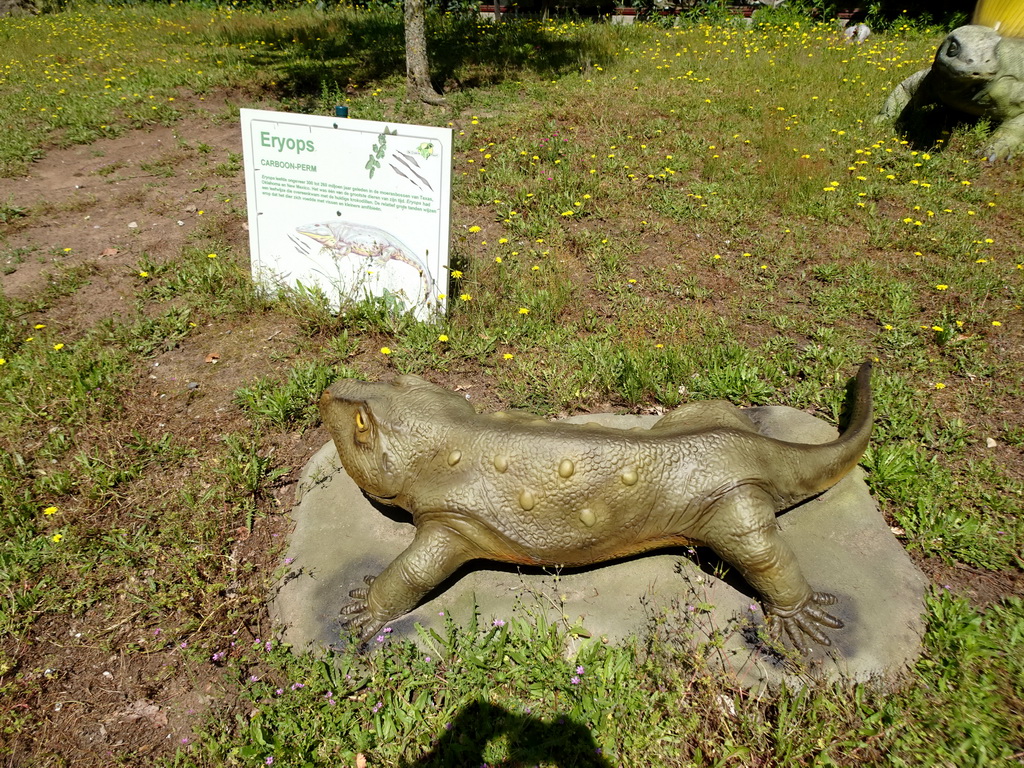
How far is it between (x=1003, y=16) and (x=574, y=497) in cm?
903

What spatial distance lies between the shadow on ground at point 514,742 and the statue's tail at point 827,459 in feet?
5.14

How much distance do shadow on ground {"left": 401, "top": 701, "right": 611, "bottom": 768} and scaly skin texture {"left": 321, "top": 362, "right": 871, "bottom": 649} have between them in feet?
2.00

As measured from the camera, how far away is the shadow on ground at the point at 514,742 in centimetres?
246

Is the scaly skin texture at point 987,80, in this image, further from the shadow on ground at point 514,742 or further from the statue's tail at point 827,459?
the shadow on ground at point 514,742

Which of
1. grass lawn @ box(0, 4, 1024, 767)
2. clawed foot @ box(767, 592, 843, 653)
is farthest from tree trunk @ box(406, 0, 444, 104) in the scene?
clawed foot @ box(767, 592, 843, 653)

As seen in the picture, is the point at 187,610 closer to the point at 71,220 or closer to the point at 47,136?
the point at 71,220

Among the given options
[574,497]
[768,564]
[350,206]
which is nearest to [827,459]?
[768,564]

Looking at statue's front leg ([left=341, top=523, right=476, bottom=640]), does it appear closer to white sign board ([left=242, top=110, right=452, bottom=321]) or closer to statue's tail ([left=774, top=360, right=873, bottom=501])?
statue's tail ([left=774, top=360, right=873, bottom=501])

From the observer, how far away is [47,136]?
29.0 feet

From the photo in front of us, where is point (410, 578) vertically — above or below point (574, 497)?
below

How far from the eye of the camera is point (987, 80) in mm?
7250

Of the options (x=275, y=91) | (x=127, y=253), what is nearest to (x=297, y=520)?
(x=127, y=253)

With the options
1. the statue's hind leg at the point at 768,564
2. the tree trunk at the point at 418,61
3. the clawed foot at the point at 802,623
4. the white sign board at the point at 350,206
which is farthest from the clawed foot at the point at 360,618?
the tree trunk at the point at 418,61

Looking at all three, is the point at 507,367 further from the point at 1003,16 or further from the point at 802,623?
the point at 1003,16
